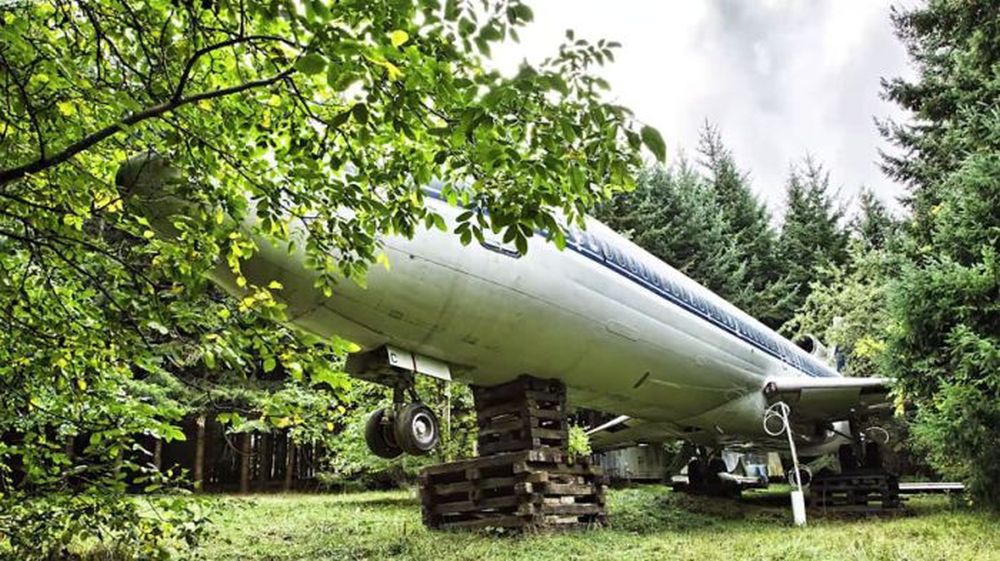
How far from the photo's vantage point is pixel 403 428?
19.7 ft

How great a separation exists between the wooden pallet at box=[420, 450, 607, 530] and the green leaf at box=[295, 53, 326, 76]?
5847 millimetres

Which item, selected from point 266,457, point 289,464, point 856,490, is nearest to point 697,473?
point 856,490

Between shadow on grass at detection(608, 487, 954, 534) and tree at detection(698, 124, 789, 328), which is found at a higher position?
tree at detection(698, 124, 789, 328)

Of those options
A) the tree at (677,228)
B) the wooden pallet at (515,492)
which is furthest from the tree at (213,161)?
the tree at (677,228)

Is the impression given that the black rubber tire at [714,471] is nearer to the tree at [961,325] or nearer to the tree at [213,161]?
the tree at [961,325]

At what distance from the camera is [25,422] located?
4.37 metres

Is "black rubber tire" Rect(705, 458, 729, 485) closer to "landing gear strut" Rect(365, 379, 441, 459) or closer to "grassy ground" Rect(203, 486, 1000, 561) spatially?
"grassy ground" Rect(203, 486, 1000, 561)

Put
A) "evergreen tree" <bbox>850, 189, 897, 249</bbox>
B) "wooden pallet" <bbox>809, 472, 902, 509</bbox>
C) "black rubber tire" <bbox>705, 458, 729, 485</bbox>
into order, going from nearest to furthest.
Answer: "wooden pallet" <bbox>809, 472, 902, 509</bbox>
"black rubber tire" <bbox>705, 458, 729, 485</bbox>
"evergreen tree" <bbox>850, 189, 897, 249</bbox>

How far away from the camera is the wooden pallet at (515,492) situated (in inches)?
289

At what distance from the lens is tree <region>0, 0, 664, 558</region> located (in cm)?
266

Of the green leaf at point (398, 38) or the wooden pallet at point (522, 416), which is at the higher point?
the green leaf at point (398, 38)

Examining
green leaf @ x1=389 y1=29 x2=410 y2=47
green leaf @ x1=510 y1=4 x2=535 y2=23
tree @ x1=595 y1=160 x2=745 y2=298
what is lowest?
green leaf @ x1=389 y1=29 x2=410 y2=47

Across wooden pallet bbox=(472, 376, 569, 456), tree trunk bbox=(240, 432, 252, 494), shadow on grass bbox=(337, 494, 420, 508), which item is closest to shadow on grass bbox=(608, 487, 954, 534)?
wooden pallet bbox=(472, 376, 569, 456)

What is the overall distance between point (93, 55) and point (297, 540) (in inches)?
224
